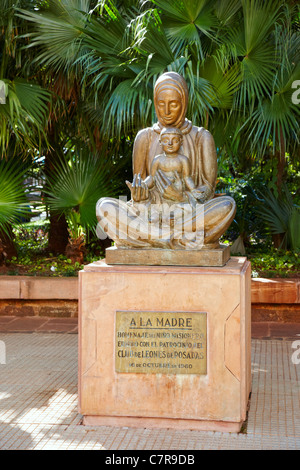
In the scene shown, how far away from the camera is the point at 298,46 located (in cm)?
783

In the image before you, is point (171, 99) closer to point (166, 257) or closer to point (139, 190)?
point (139, 190)

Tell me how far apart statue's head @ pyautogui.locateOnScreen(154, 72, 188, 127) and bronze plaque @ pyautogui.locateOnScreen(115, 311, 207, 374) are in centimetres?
142

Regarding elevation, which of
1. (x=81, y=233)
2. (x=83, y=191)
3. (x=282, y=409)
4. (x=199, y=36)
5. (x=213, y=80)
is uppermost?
(x=199, y=36)

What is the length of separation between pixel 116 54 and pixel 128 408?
480 cm

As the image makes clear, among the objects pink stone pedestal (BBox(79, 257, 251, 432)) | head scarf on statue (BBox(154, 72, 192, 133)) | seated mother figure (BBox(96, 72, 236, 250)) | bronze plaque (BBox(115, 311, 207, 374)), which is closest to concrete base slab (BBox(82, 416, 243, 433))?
pink stone pedestal (BBox(79, 257, 251, 432))

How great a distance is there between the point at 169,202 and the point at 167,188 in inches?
4.0

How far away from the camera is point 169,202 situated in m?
4.63

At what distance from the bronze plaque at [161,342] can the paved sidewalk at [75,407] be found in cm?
41

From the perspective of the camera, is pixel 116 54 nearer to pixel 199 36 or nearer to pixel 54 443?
pixel 199 36

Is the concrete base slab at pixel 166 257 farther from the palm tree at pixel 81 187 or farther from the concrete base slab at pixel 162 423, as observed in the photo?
the palm tree at pixel 81 187

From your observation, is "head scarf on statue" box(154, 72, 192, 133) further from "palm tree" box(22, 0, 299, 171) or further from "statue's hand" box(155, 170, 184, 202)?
"palm tree" box(22, 0, 299, 171)

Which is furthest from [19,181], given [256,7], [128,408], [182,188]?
[128,408]

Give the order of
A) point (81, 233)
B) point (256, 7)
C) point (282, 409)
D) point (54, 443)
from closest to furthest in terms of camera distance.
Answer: point (54, 443)
point (282, 409)
point (256, 7)
point (81, 233)

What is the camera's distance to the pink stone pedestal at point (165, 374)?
13.8 ft
